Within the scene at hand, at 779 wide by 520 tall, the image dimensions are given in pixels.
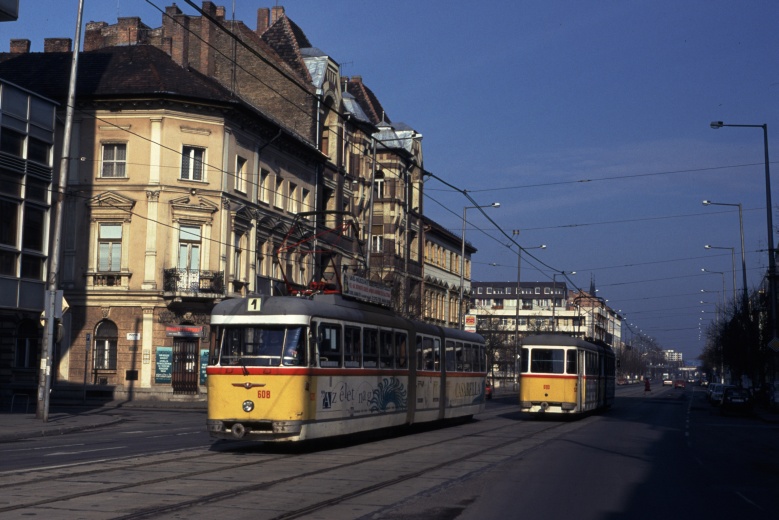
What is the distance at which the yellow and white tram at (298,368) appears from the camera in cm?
1800

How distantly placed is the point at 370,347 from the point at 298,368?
12.8 feet

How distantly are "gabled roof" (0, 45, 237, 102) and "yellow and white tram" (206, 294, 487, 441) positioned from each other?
25056mm

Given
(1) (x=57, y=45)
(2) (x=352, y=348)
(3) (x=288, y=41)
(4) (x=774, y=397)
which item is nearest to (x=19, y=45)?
(1) (x=57, y=45)

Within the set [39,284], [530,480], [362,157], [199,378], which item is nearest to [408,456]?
[530,480]

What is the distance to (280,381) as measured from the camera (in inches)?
707

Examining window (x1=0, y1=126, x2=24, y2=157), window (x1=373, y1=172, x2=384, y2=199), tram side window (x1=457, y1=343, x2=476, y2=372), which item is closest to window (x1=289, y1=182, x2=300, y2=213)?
window (x1=373, y1=172, x2=384, y2=199)

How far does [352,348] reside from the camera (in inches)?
814

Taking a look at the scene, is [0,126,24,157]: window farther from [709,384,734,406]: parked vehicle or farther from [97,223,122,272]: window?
[709,384,734,406]: parked vehicle

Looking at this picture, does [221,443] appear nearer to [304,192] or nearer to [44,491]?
[44,491]

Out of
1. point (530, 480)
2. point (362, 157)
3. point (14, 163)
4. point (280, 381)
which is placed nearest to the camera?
point (530, 480)

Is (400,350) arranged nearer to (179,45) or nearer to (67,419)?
(67,419)

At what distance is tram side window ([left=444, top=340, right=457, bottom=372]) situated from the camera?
28.5 meters

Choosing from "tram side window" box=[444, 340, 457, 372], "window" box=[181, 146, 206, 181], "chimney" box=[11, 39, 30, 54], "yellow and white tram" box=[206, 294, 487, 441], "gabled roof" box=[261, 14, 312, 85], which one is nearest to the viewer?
"yellow and white tram" box=[206, 294, 487, 441]

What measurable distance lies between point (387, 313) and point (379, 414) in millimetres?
2519
